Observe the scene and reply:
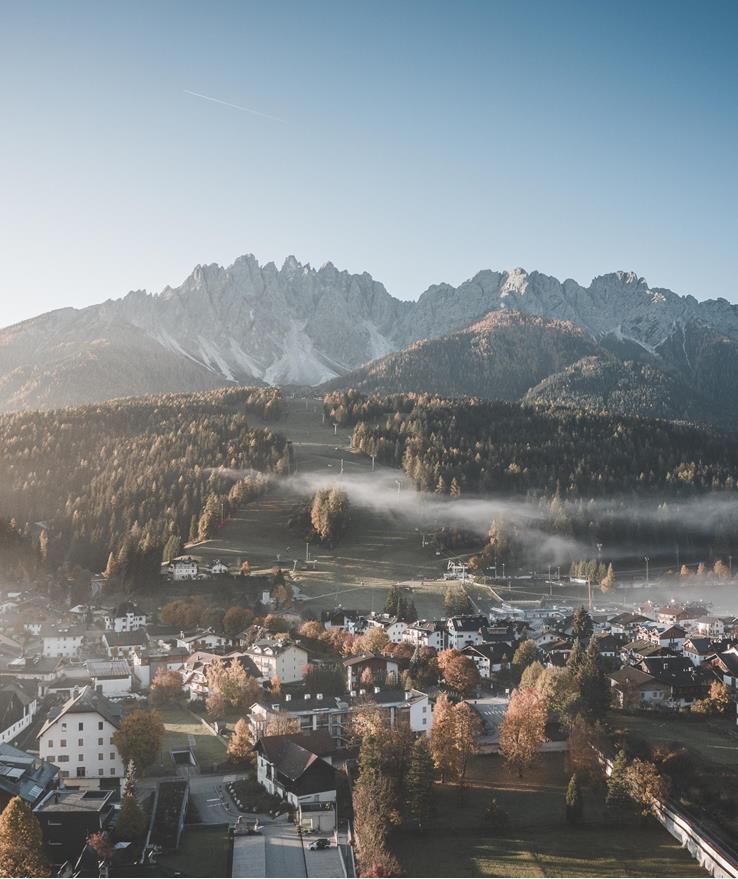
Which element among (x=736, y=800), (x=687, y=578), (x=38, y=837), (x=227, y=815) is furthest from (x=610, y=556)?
(x=38, y=837)

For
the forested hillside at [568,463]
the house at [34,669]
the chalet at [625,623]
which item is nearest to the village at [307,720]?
the house at [34,669]

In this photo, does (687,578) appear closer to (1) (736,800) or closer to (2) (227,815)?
(1) (736,800)

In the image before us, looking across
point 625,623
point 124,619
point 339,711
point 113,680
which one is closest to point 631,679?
point 339,711

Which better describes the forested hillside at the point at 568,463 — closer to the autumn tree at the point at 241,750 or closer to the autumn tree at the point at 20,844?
the autumn tree at the point at 241,750

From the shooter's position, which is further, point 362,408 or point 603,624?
point 362,408

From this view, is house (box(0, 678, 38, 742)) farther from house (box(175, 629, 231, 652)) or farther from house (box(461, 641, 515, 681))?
house (box(461, 641, 515, 681))
